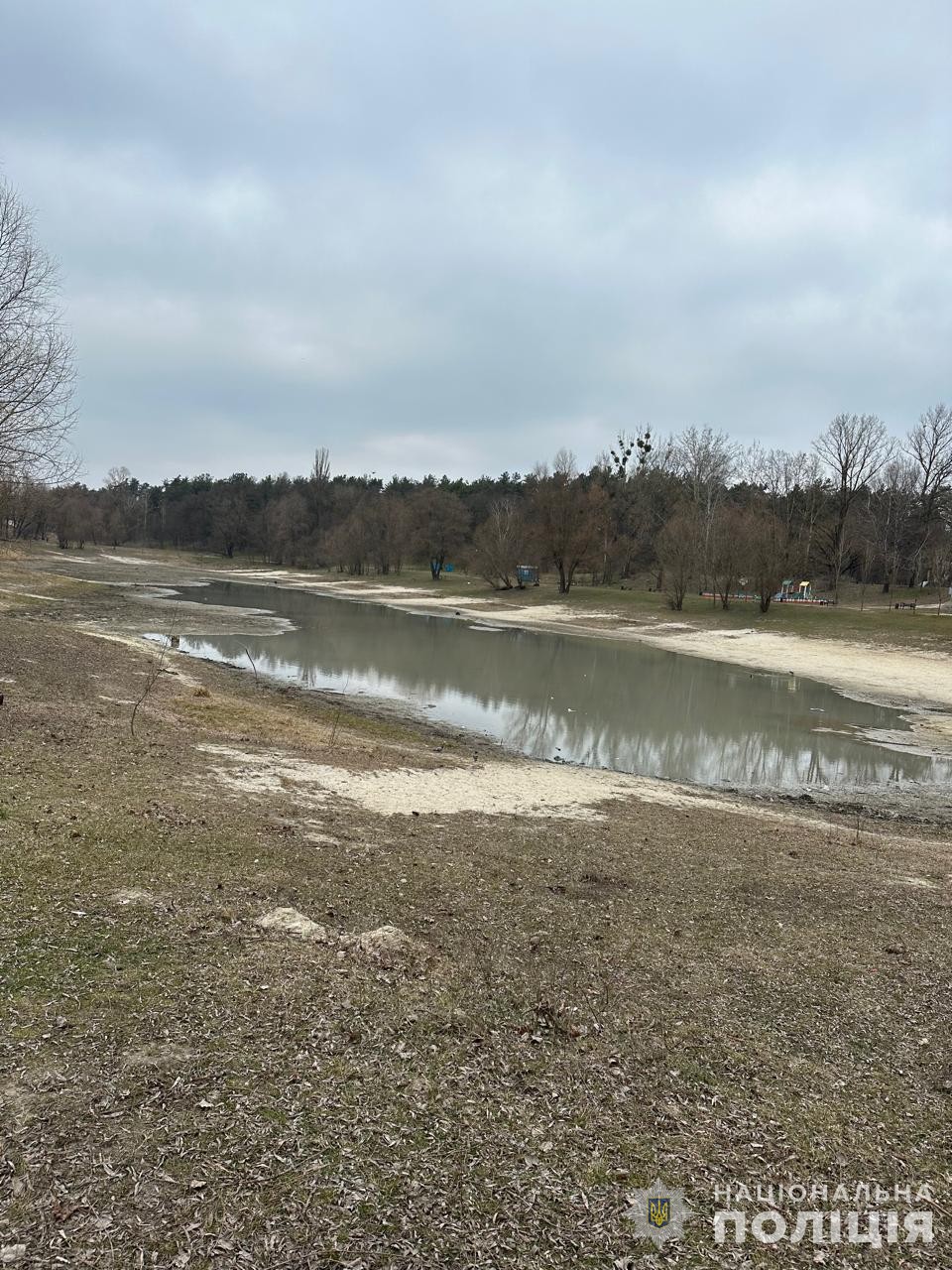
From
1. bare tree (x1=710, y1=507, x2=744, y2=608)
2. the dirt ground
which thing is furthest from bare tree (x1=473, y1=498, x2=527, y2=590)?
the dirt ground

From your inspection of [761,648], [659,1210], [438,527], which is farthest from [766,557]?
[659,1210]

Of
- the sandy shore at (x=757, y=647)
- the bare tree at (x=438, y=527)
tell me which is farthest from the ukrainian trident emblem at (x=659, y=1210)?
the bare tree at (x=438, y=527)

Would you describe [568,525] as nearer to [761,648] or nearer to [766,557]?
[766,557]

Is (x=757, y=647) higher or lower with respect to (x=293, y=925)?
lower

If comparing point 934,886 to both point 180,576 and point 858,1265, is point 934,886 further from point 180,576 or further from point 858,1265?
point 180,576

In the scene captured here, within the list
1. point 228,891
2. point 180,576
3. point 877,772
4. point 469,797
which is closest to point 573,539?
point 180,576

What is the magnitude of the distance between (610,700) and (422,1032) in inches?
767

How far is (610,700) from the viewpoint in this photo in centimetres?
2280

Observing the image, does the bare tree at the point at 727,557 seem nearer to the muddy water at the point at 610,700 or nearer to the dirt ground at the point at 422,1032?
the muddy water at the point at 610,700

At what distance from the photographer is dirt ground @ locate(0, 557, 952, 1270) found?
267 cm

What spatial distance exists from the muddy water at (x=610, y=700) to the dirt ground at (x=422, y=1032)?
800 cm

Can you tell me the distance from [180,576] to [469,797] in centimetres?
7048

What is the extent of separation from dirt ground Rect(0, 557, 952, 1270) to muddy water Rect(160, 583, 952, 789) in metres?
8.00

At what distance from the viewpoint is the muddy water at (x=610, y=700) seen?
53.2 ft
